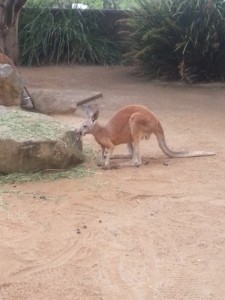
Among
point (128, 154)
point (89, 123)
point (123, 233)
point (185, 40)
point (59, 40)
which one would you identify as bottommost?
point (59, 40)

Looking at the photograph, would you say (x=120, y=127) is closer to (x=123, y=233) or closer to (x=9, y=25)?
(x=123, y=233)

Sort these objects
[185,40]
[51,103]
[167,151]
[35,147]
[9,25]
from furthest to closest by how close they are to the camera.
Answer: [185,40]
[9,25]
[51,103]
[167,151]
[35,147]

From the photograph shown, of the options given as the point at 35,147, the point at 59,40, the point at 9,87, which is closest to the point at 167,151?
the point at 35,147

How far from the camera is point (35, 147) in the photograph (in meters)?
6.05

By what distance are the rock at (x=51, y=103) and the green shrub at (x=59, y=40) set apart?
5263 mm

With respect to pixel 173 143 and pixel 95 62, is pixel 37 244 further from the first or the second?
pixel 95 62

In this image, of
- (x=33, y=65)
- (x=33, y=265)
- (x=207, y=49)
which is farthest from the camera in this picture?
(x=33, y=65)

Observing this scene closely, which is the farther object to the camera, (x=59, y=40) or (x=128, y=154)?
(x=59, y=40)

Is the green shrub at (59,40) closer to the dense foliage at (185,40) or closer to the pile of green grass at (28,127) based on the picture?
the dense foliage at (185,40)

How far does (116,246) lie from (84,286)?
2.09 ft

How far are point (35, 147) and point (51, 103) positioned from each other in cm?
332

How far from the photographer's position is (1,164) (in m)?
6.03

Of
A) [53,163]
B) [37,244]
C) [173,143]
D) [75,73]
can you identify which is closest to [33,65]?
[75,73]

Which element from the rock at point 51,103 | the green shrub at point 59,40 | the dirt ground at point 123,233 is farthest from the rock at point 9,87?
the green shrub at point 59,40
